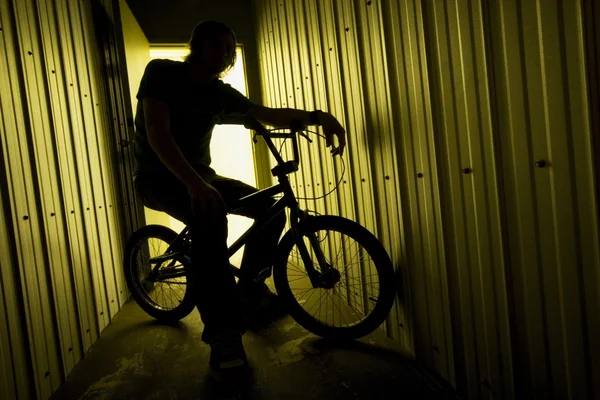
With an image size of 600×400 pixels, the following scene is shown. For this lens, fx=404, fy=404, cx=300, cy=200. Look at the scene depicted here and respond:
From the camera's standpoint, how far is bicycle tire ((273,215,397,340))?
1599mm

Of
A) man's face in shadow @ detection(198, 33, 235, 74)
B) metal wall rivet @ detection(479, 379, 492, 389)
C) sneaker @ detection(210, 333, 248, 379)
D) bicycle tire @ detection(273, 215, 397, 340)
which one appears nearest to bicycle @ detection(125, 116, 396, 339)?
bicycle tire @ detection(273, 215, 397, 340)

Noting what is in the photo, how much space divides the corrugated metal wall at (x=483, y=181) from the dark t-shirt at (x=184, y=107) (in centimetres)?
58

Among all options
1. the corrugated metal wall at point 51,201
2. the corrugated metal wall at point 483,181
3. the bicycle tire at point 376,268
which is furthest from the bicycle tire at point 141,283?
the corrugated metal wall at point 483,181

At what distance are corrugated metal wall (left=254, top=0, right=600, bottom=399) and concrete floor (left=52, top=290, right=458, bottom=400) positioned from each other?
0.14 meters

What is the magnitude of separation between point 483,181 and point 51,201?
1.60 metres

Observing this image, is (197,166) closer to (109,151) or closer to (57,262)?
(57,262)

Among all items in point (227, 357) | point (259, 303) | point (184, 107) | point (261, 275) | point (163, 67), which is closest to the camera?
point (227, 357)

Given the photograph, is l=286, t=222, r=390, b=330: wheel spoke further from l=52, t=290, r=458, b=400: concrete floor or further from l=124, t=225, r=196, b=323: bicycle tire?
l=124, t=225, r=196, b=323: bicycle tire

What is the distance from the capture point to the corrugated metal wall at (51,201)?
1.35 m

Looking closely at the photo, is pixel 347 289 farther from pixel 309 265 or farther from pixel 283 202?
pixel 283 202

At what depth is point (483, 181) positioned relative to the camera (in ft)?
3.38

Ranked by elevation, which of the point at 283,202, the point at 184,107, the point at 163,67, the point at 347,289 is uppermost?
the point at 163,67

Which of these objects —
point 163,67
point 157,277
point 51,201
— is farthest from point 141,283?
point 163,67

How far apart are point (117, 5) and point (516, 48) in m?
2.71
